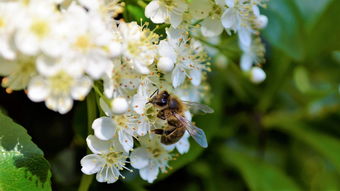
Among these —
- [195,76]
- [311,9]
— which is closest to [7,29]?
[195,76]

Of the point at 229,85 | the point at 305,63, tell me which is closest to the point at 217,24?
the point at 229,85

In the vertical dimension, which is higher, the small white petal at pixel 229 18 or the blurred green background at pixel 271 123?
the small white petal at pixel 229 18

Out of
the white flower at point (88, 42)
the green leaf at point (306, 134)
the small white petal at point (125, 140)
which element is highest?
the white flower at point (88, 42)

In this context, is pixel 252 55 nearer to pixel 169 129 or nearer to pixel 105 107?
pixel 169 129

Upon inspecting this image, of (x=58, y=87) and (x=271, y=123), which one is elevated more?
(x=58, y=87)

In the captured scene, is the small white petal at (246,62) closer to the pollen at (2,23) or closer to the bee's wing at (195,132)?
the bee's wing at (195,132)

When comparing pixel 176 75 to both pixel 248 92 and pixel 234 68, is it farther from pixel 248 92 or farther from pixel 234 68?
pixel 248 92

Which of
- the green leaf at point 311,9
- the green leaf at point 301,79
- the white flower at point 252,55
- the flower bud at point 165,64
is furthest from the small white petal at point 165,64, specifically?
the green leaf at point 311,9
